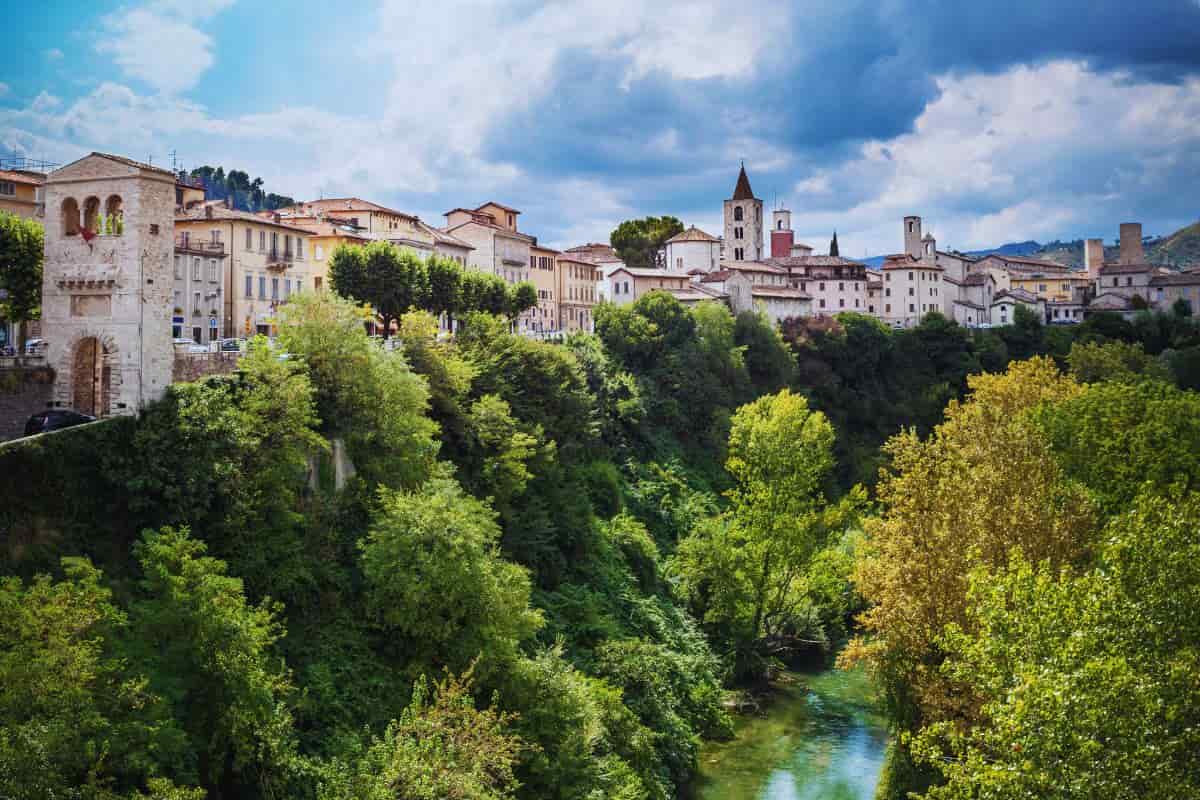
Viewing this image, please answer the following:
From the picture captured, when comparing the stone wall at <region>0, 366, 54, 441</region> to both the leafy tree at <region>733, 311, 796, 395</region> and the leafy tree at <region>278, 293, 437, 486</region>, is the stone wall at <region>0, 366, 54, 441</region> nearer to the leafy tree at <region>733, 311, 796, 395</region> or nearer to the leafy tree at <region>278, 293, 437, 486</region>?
the leafy tree at <region>278, 293, 437, 486</region>

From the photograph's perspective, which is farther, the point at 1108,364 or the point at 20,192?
the point at 1108,364

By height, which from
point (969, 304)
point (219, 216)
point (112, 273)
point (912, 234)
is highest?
point (912, 234)

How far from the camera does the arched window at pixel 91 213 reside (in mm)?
34844

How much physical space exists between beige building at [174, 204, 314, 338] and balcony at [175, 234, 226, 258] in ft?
0.18

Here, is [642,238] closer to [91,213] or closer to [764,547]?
[764,547]

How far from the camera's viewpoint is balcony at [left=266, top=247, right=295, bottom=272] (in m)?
63.0

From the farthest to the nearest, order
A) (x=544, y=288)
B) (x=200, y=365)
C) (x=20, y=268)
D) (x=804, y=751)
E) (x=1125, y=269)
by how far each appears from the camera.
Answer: (x=1125, y=269) < (x=544, y=288) < (x=20, y=268) < (x=804, y=751) < (x=200, y=365)

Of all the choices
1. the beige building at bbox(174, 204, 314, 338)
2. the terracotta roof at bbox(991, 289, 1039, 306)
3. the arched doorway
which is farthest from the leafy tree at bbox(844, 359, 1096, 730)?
the terracotta roof at bbox(991, 289, 1039, 306)

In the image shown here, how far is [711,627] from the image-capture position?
49875 millimetres

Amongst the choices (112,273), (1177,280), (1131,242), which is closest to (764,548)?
(112,273)

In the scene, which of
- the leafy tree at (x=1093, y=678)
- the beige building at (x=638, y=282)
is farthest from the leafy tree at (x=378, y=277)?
the beige building at (x=638, y=282)

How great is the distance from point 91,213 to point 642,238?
89.8 meters

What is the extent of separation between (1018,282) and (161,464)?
136m

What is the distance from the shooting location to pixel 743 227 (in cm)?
12419
